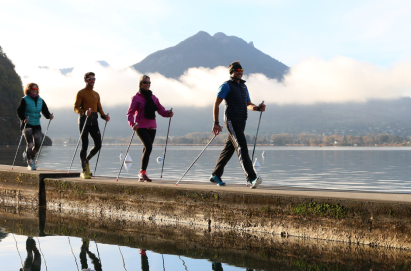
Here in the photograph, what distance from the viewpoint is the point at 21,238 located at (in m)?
7.29

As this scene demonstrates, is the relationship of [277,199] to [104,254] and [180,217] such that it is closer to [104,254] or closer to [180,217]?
[180,217]

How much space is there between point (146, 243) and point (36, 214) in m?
3.83

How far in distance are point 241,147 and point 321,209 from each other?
2454 millimetres

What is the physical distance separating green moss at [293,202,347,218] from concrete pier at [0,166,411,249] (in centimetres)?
1

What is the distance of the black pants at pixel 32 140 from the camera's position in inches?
468

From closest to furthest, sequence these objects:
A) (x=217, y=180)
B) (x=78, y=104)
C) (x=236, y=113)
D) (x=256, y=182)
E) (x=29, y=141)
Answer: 1. (x=256, y=182)
2. (x=236, y=113)
3. (x=217, y=180)
4. (x=78, y=104)
5. (x=29, y=141)

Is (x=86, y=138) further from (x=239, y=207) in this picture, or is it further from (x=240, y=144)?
(x=239, y=207)

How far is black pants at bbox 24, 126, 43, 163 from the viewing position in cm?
1189

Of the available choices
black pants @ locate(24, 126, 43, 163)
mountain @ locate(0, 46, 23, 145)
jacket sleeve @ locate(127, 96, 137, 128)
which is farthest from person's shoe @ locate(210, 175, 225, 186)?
mountain @ locate(0, 46, 23, 145)

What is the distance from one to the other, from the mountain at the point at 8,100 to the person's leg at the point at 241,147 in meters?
115

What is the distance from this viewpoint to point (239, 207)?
7445 mm

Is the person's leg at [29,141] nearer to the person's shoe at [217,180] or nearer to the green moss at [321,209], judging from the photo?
the person's shoe at [217,180]

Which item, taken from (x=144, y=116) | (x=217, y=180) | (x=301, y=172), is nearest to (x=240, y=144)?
(x=217, y=180)

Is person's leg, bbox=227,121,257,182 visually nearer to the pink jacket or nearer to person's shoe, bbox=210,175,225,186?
person's shoe, bbox=210,175,225,186
